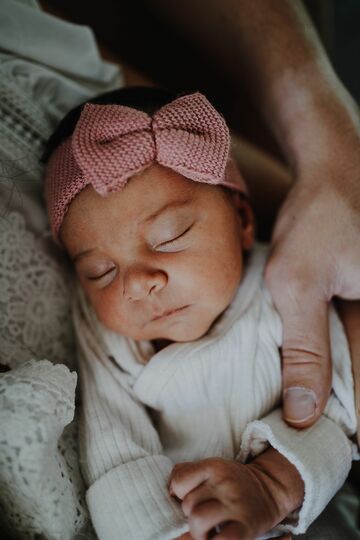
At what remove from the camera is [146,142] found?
3.12ft

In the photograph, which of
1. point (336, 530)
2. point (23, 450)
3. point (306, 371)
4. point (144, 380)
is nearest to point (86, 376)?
point (144, 380)

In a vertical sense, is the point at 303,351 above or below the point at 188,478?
above

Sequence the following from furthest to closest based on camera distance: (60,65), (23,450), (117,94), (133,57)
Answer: (133,57) → (60,65) → (117,94) → (23,450)

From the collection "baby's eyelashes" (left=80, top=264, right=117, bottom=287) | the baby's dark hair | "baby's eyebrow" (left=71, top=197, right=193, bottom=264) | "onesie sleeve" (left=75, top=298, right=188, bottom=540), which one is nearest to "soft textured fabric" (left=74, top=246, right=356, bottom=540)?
"onesie sleeve" (left=75, top=298, right=188, bottom=540)

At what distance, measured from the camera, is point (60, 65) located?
1.34m

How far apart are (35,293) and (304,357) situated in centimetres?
65

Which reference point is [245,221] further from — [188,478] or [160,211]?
[188,478]

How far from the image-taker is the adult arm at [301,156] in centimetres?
105

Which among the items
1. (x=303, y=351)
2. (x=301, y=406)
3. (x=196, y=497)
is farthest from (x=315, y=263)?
(x=196, y=497)

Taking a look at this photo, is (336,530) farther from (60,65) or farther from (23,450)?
(60,65)

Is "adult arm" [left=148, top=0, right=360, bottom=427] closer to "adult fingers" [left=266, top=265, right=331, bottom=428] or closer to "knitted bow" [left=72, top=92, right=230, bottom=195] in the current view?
"adult fingers" [left=266, top=265, right=331, bottom=428]

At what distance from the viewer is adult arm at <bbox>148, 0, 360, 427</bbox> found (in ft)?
3.45

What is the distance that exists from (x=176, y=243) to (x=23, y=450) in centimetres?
50

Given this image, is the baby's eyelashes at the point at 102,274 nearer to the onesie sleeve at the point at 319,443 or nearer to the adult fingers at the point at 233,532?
the onesie sleeve at the point at 319,443
